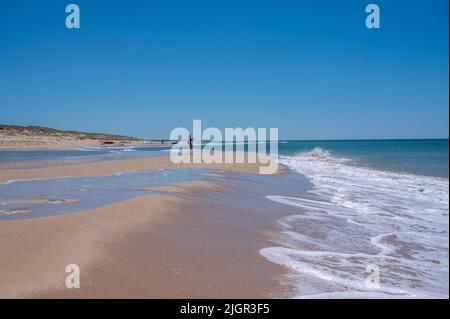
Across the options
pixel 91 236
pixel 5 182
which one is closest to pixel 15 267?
pixel 91 236

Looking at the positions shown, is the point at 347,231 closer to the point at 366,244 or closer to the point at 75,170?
the point at 366,244

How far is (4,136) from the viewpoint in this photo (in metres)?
64.0

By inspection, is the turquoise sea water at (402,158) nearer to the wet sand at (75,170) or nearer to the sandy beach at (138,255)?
the wet sand at (75,170)

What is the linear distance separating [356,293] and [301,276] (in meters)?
0.72

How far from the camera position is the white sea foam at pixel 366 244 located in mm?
4852

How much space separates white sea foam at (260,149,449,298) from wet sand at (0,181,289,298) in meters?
0.60

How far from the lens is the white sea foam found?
4.85 meters

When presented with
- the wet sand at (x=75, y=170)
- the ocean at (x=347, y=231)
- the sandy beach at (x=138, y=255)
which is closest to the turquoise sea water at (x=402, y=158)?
the ocean at (x=347, y=231)

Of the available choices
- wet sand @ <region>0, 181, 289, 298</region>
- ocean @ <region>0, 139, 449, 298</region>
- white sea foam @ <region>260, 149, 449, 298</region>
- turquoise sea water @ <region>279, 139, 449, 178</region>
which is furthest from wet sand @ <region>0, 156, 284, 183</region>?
turquoise sea water @ <region>279, 139, 449, 178</region>

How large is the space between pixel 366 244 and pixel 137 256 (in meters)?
4.31

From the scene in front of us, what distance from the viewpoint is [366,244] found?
6.79 metres

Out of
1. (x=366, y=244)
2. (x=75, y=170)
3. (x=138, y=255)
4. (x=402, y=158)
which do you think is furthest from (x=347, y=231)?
(x=402, y=158)

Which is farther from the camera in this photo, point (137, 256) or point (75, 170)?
point (75, 170)

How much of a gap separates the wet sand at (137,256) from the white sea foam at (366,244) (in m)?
0.60
